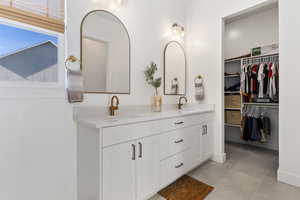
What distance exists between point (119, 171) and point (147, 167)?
0.31m

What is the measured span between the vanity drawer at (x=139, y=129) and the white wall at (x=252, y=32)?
2.51m

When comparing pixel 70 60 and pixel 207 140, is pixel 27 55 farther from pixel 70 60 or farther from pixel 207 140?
pixel 207 140

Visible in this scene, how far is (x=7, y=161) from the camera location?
1.02 m

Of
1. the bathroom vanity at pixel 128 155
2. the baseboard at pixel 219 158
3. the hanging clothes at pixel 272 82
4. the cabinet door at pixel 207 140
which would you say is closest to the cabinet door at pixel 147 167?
the bathroom vanity at pixel 128 155

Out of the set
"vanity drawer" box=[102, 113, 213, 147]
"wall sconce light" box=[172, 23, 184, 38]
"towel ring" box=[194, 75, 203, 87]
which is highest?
"wall sconce light" box=[172, 23, 184, 38]

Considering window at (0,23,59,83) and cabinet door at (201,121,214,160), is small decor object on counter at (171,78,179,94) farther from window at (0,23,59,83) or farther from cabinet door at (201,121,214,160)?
window at (0,23,59,83)

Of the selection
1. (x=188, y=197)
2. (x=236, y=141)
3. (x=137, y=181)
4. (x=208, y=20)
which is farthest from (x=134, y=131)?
(x=236, y=141)

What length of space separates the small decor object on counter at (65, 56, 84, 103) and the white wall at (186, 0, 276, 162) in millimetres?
2018

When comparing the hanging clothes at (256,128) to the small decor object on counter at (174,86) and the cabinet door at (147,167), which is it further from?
the cabinet door at (147,167)

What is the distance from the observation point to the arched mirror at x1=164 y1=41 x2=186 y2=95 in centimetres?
250

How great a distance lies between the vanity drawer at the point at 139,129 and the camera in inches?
45.3

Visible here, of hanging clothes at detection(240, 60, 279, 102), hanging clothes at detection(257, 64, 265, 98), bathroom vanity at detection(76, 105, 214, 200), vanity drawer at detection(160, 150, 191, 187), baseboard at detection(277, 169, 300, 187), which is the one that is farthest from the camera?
hanging clothes at detection(257, 64, 265, 98)

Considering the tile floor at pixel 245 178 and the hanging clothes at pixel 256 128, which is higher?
the hanging clothes at pixel 256 128

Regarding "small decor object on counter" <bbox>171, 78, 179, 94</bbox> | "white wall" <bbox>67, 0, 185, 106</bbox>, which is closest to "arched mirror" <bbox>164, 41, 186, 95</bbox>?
"small decor object on counter" <bbox>171, 78, 179, 94</bbox>
